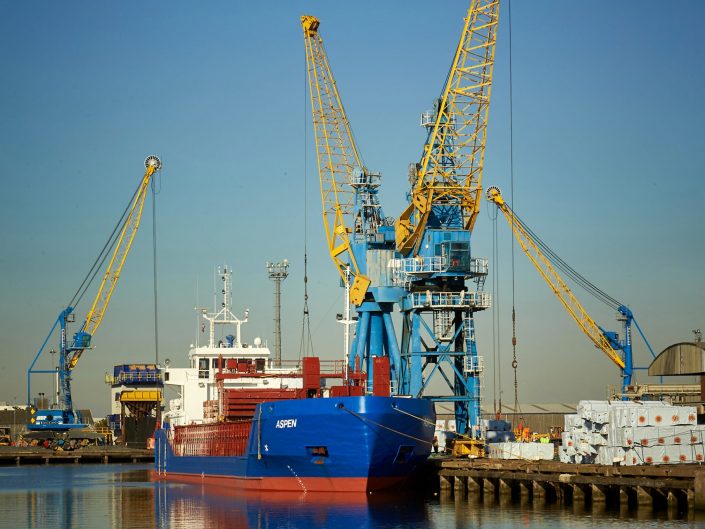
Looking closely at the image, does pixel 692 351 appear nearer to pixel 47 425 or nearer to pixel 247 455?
pixel 247 455

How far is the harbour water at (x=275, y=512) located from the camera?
4841 cm

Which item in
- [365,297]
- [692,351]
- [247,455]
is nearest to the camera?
[247,455]

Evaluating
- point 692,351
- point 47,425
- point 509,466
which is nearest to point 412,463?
point 509,466

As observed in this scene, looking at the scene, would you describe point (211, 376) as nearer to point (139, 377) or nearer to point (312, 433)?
point (312, 433)

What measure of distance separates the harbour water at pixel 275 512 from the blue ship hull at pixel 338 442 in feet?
3.33

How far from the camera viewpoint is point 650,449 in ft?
170

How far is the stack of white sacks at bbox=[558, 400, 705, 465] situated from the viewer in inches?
2031

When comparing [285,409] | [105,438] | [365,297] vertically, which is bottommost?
[105,438]

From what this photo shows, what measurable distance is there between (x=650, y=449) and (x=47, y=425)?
90639 mm

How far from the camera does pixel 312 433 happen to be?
186 feet

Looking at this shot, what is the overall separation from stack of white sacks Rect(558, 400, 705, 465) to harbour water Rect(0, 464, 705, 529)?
130 inches

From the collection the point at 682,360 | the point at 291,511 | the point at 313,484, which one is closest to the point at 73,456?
the point at 313,484

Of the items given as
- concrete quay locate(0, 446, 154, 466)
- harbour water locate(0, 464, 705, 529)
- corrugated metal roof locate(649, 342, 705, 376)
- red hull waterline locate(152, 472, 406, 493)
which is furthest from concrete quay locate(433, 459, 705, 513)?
concrete quay locate(0, 446, 154, 466)

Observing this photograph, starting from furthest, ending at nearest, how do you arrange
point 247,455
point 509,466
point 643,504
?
point 247,455
point 509,466
point 643,504
